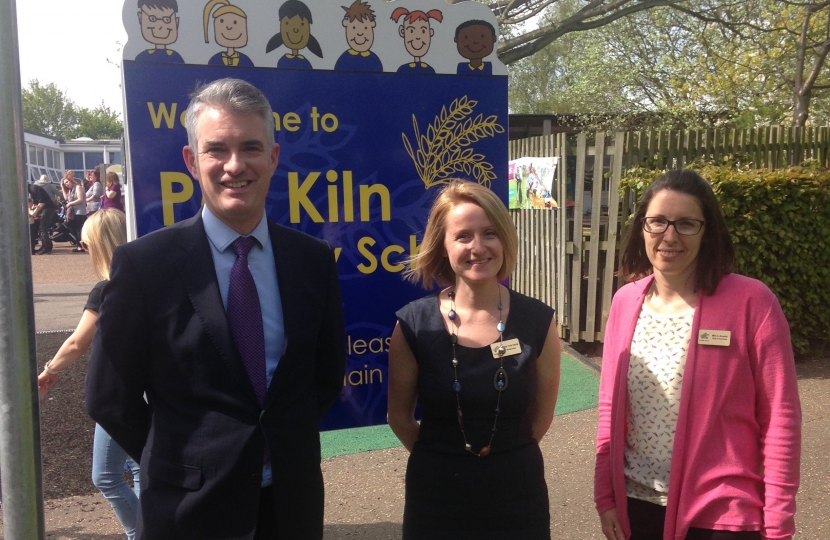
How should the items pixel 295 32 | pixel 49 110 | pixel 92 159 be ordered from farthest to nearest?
1. pixel 49 110
2. pixel 92 159
3. pixel 295 32

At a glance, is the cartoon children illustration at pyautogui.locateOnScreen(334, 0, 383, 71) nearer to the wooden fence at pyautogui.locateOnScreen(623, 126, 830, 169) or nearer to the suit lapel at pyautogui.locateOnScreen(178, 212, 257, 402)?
the suit lapel at pyautogui.locateOnScreen(178, 212, 257, 402)

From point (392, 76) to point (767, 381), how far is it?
1898 mm

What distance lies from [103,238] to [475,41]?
6.28 feet

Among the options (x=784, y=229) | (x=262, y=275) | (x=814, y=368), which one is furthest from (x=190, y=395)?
(x=814, y=368)

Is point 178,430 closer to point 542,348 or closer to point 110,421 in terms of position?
point 110,421

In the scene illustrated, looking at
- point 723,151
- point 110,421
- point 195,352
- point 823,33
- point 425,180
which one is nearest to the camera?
point 195,352

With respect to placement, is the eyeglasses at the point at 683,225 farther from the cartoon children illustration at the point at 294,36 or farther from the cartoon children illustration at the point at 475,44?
the cartoon children illustration at the point at 294,36

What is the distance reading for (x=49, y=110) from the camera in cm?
6712

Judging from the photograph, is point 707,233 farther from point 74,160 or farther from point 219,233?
point 74,160

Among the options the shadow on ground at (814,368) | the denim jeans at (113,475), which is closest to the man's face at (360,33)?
the denim jeans at (113,475)

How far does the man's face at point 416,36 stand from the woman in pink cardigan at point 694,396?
4.15 feet

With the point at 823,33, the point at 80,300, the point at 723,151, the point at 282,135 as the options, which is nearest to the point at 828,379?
the point at 723,151

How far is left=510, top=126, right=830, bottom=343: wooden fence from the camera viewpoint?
6723 millimetres

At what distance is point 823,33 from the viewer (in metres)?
14.1
